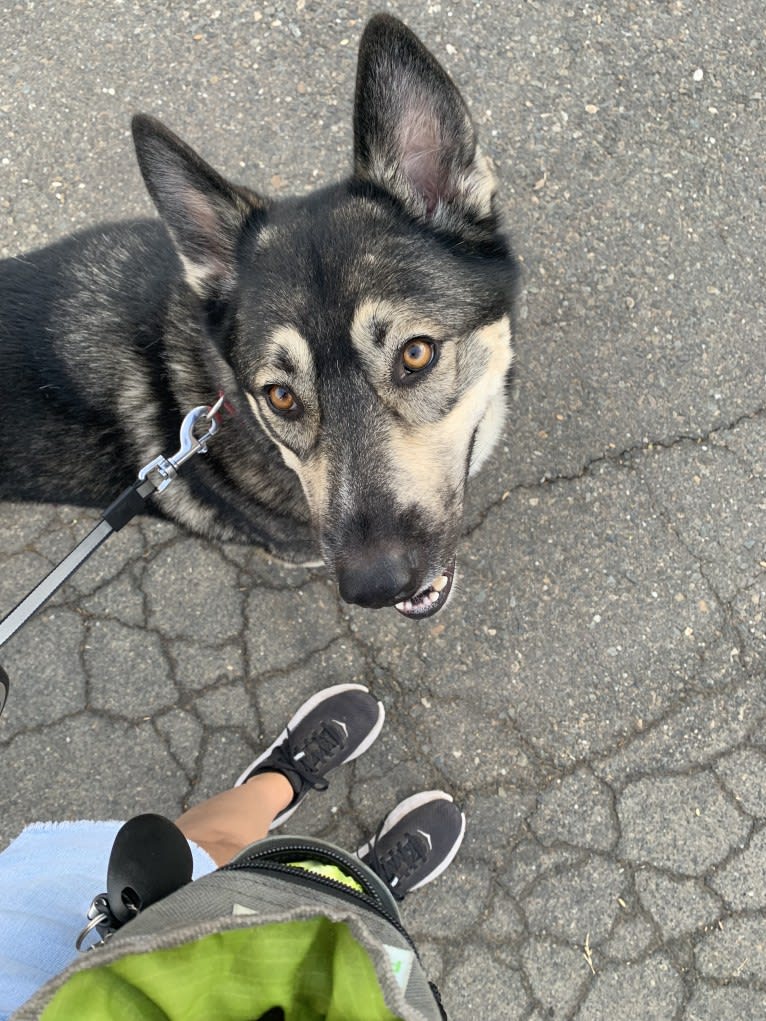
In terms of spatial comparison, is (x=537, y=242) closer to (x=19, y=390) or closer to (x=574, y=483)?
(x=574, y=483)

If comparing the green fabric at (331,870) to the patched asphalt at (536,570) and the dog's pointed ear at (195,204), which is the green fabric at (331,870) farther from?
the dog's pointed ear at (195,204)

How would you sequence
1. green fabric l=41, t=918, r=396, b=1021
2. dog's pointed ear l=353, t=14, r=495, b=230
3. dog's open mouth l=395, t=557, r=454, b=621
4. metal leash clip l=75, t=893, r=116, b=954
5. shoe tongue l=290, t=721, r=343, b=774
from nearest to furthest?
green fabric l=41, t=918, r=396, b=1021 → metal leash clip l=75, t=893, r=116, b=954 → dog's pointed ear l=353, t=14, r=495, b=230 → dog's open mouth l=395, t=557, r=454, b=621 → shoe tongue l=290, t=721, r=343, b=774

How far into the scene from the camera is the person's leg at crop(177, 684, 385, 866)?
8.98 ft

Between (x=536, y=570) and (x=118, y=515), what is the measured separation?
173 cm

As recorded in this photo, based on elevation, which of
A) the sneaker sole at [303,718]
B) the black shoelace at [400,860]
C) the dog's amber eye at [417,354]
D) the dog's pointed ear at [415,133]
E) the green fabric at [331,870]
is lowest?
the black shoelace at [400,860]

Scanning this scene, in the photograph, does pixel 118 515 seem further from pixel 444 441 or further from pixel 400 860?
pixel 400 860

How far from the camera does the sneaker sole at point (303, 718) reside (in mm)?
2934

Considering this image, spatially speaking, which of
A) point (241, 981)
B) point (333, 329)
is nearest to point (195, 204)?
point (333, 329)

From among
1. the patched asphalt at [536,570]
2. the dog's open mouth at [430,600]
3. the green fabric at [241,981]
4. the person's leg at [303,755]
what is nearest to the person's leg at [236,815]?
the person's leg at [303,755]

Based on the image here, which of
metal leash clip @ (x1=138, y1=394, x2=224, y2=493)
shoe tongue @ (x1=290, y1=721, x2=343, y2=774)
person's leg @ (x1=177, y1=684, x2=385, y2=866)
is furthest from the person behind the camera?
shoe tongue @ (x1=290, y1=721, x2=343, y2=774)

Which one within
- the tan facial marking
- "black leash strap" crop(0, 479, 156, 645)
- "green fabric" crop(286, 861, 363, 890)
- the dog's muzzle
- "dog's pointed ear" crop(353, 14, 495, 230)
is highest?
"dog's pointed ear" crop(353, 14, 495, 230)

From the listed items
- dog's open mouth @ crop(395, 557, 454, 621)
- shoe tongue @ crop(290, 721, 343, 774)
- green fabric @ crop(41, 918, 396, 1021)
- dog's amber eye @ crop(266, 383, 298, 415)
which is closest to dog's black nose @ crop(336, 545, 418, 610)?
dog's open mouth @ crop(395, 557, 454, 621)

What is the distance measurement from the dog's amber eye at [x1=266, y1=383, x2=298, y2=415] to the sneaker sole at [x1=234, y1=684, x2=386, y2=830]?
1364mm

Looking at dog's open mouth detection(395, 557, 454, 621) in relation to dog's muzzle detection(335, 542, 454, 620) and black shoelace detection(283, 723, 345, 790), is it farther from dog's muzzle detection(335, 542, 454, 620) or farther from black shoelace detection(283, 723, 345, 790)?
black shoelace detection(283, 723, 345, 790)
